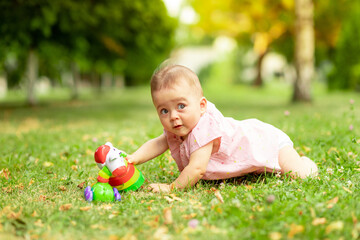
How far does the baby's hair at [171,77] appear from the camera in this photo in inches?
105

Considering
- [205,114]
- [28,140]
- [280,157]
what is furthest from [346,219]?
[28,140]

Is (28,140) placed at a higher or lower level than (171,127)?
lower

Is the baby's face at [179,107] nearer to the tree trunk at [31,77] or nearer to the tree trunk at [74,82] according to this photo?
the tree trunk at [31,77]

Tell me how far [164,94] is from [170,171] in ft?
3.62

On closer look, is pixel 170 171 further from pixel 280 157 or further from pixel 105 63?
pixel 105 63

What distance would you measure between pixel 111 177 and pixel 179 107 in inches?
29.4

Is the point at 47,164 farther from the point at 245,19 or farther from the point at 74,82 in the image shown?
the point at 245,19

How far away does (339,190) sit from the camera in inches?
97.8

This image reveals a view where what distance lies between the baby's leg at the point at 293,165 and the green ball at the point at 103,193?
1.39 metres

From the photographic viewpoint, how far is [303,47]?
37.8 ft

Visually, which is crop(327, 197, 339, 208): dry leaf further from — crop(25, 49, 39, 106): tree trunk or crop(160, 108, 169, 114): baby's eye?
crop(25, 49, 39, 106): tree trunk

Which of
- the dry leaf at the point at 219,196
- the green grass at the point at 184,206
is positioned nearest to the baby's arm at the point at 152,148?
the green grass at the point at 184,206

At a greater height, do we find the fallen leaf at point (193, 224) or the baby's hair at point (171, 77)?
the baby's hair at point (171, 77)

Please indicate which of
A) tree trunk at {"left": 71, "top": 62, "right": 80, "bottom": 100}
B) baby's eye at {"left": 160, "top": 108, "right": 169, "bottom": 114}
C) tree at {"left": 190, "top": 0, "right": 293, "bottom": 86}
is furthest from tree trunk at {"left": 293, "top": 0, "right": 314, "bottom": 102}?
tree trunk at {"left": 71, "top": 62, "right": 80, "bottom": 100}
